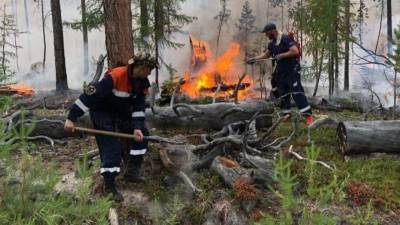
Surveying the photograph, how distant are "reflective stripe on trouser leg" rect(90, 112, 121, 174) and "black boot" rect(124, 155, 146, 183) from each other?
1.34ft

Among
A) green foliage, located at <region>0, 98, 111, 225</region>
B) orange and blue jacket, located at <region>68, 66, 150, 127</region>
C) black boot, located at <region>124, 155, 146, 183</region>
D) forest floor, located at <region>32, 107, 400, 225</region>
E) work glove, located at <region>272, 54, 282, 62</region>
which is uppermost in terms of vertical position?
work glove, located at <region>272, 54, 282, 62</region>

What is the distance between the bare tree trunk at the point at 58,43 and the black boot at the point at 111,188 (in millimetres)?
13779

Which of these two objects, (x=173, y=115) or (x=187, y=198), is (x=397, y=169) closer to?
(x=187, y=198)

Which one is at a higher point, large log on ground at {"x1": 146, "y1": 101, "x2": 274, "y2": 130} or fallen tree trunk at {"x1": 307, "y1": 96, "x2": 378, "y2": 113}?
large log on ground at {"x1": 146, "y1": 101, "x2": 274, "y2": 130}

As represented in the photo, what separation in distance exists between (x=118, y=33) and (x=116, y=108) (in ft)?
3.59

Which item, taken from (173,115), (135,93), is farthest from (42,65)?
(135,93)

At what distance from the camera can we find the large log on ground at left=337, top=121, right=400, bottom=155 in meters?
6.72

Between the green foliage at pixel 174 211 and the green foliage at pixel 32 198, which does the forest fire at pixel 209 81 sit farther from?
the green foliage at pixel 32 198

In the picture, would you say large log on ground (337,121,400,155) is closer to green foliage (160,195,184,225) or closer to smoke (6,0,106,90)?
green foliage (160,195,184,225)

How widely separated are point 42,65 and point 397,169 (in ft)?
100

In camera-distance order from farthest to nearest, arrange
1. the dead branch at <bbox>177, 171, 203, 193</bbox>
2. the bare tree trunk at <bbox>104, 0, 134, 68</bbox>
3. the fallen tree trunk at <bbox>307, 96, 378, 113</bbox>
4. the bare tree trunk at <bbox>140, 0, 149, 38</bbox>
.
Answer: the bare tree trunk at <bbox>140, 0, 149, 38</bbox>, the fallen tree trunk at <bbox>307, 96, 378, 113</bbox>, the bare tree trunk at <bbox>104, 0, 134, 68</bbox>, the dead branch at <bbox>177, 171, 203, 193</bbox>

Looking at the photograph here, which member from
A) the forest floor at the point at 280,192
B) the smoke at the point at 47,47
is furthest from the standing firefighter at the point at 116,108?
the smoke at the point at 47,47

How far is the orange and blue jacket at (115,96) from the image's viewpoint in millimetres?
5449

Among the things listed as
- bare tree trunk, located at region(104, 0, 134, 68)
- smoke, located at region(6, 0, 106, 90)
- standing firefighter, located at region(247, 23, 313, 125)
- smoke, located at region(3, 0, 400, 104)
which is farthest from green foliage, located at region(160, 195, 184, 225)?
smoke, located at region(6, 0, 106, 90)
